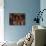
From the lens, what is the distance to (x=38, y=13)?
17.4ft

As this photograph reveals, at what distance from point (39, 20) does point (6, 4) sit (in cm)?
140

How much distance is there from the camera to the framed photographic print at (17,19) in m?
5.27

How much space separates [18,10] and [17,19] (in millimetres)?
348

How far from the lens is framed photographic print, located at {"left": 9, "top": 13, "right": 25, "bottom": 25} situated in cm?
527

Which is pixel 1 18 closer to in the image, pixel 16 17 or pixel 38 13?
pixel 16 17

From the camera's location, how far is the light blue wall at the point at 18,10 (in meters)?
5.21

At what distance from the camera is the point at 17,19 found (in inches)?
209

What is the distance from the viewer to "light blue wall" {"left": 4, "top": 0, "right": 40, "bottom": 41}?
5.21 m

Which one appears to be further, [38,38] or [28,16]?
[28,16]

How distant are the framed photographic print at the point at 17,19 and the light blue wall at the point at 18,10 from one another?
0.40ft

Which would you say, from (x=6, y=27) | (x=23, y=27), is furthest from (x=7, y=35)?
(x=23, y=27)

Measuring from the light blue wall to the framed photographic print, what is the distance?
121mm

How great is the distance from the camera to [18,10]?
526cm

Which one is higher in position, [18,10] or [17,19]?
[18,10]
